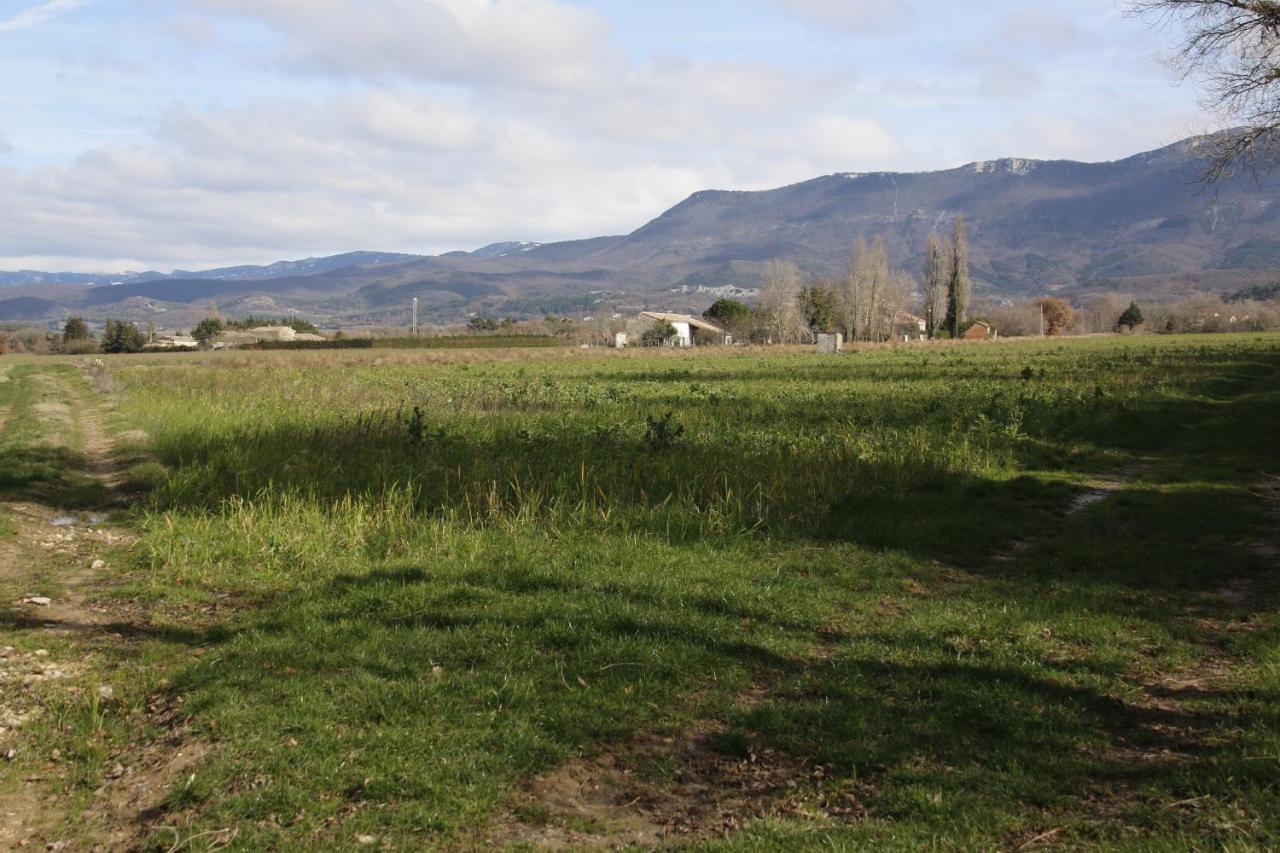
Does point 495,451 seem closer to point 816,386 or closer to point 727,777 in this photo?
point 727,777

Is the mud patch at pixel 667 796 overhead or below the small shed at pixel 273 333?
below

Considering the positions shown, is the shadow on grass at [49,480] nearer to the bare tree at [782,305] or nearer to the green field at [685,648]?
the green field at [685,648]

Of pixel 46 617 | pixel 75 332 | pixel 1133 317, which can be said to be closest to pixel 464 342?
pixel 75 332

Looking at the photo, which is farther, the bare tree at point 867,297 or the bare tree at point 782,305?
the bare tree at point 782,305

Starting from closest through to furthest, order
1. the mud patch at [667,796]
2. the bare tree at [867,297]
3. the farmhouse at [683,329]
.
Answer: the mud patch at [667,796] < the bare tree at [867,297] < the farmhouse at [683,329]

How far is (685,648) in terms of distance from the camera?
22.0 ft

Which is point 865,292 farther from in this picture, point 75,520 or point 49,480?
point 75,520

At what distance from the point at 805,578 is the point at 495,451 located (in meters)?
8.35

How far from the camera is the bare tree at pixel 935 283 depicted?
10456cm

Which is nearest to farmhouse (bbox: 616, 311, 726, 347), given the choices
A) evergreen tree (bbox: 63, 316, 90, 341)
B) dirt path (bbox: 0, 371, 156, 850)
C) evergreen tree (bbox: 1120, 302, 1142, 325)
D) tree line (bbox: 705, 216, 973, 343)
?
tree line (bbox: 705, 216, 973, 343)

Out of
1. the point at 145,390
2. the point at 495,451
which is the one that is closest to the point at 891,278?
the point at 145,390

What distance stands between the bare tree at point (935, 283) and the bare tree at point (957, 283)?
125 cm

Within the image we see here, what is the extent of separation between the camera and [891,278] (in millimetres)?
127312

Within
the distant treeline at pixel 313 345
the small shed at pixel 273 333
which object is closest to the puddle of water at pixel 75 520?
the distant treeline at pixel 313 345
